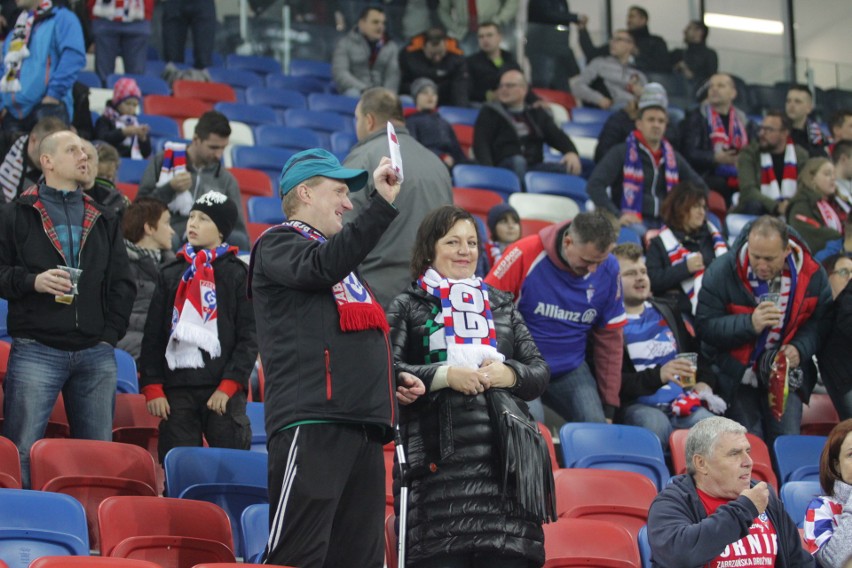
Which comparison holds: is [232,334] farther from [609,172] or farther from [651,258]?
[609,172]

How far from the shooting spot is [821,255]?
8.01 metres

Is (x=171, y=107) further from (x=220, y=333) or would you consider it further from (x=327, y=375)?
(x=327, y=375)

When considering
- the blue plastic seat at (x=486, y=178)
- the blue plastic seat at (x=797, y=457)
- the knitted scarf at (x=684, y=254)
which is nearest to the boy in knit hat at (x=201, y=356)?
the blue plastic seat at (x=797, y=457)

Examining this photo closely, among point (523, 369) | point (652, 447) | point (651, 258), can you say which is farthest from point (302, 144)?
point (523, 369)

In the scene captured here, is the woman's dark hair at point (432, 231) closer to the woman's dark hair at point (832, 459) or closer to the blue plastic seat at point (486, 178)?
the woman's dark hair at point (832, 459)

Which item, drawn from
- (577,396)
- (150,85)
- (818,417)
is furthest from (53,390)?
(150,85)

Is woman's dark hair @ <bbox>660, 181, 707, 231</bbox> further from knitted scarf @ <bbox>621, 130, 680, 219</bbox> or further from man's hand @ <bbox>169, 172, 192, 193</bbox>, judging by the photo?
man's hand @ <bbox>169, 172, 192, 193</bbox>

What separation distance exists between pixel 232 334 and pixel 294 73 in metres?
7.10

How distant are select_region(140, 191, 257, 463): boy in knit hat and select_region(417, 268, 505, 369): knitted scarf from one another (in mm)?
1039

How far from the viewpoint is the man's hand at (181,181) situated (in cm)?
649

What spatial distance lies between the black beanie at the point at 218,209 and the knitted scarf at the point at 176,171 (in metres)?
1.43

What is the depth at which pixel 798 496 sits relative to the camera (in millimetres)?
5129

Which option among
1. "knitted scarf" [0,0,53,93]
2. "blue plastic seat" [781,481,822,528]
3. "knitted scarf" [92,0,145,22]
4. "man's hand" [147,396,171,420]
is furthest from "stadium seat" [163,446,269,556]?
"knitted scarf" [92,0,145,22]

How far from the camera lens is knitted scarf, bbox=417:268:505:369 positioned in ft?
13.3
